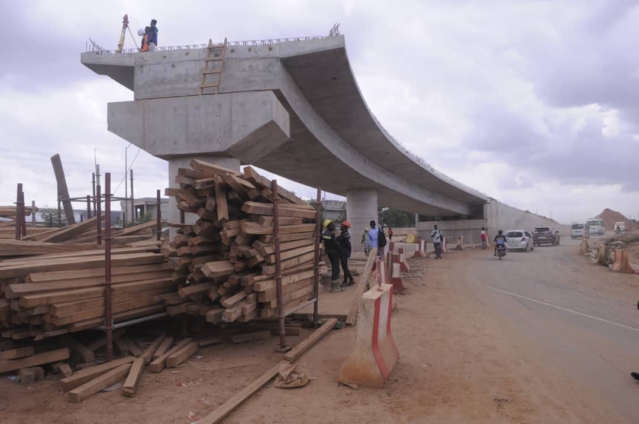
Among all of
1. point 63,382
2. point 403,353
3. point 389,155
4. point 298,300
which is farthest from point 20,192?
point 389,155

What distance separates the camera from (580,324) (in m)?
8.12

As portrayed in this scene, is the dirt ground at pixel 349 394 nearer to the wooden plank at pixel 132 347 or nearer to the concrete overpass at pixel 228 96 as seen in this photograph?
the wooden plank at pixel 132 347

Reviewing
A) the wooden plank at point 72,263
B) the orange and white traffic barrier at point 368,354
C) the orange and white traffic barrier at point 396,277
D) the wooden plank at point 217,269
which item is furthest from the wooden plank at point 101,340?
the orange and white traffic barrier at point 396,277

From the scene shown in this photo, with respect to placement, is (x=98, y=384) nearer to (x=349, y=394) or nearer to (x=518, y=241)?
(x=349, y=394)

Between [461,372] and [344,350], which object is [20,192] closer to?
[344,350]

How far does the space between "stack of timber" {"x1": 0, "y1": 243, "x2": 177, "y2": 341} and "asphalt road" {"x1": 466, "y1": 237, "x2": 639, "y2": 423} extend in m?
5.31

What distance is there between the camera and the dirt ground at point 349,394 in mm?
4262

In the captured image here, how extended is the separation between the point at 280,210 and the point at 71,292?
9.20 feet

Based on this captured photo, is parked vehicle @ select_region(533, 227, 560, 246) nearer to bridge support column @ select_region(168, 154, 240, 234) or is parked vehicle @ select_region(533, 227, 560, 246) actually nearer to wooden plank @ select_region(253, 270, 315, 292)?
bridge support column @ select_region(168, 154, 240, 234)

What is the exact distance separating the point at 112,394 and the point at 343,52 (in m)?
10.6

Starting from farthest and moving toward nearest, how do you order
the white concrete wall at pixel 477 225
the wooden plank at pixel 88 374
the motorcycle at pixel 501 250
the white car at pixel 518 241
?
1. the white concrete wall at pixel 477 225
2. the white car at pixel 518 241
3. the motorcycle at pixel 501 250
4. the wooden plank at pixel 88 374

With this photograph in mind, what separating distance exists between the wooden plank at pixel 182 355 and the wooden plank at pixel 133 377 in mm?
326

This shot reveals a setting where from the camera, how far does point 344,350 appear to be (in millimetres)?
6410

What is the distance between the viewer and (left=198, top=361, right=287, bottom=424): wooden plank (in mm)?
4104
